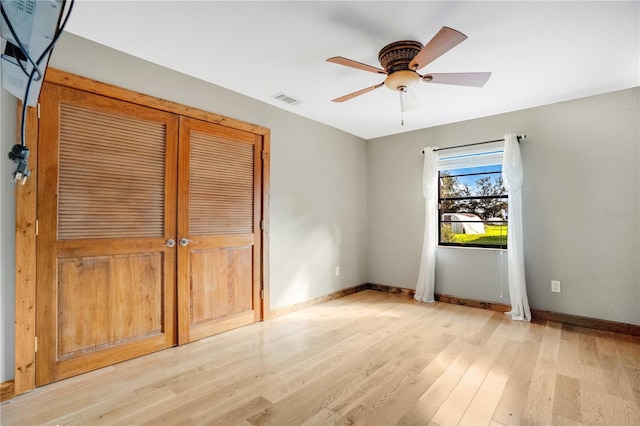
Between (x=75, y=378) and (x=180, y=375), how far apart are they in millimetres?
735

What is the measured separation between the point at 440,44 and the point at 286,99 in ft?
6.52

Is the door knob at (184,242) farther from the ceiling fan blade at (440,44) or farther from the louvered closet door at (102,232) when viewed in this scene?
the ceiling fan blade at (440,44)

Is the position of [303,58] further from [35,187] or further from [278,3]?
[35,187]

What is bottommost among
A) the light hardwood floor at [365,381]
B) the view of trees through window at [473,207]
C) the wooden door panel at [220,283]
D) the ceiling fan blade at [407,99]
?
the light hardwood floor at [365,381]

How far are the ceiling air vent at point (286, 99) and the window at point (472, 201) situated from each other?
2229mm

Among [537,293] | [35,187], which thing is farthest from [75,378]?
[537,293]

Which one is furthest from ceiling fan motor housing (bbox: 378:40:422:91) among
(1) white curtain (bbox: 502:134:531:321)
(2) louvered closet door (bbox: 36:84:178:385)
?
(1) white curtain (bbox: 502:134:531:321)

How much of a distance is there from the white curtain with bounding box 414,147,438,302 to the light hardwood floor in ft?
3.43

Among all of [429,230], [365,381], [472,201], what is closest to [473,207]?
[472,201]

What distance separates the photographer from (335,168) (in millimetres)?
4594

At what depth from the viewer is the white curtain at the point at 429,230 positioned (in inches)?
170

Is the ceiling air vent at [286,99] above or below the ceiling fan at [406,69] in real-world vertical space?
above

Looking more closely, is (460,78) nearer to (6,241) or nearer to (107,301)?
(107,301)

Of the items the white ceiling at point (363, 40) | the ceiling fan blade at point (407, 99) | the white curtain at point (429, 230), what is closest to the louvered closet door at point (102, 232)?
the white ceiling at point (363, 40)
